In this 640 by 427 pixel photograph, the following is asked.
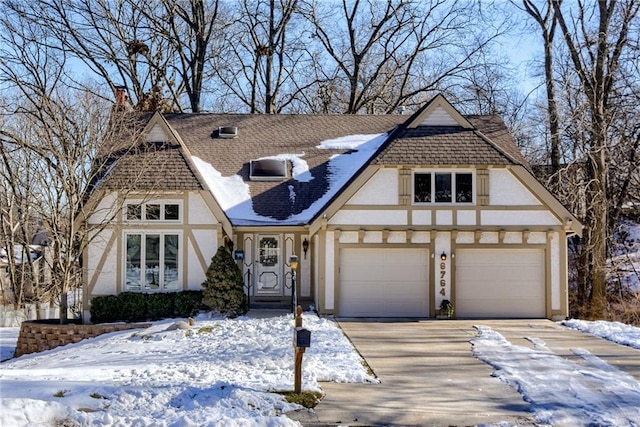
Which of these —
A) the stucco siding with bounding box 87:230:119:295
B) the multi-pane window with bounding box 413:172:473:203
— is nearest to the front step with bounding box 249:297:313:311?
the stucco siding with bounding box 87:230:119:295

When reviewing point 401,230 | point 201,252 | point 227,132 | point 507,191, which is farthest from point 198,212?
point 507,191

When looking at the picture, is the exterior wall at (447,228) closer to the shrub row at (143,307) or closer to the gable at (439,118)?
the gable at (439,118)

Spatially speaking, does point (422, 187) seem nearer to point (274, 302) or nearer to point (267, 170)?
point (267, 170)

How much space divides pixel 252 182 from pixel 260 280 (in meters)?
3.10

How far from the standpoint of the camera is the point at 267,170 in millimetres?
19688

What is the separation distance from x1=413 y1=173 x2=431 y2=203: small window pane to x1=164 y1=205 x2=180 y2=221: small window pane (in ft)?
21.8

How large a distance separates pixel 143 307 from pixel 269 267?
13.0 feet

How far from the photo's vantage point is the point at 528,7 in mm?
26016

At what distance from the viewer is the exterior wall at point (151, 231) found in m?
17.2

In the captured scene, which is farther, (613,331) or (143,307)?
(143,307)

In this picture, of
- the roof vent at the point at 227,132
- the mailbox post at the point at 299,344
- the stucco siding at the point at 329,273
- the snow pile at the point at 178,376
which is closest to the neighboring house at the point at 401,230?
the stucco siding at the point at 329,273

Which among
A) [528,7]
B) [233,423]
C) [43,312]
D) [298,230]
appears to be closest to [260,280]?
[298,230]

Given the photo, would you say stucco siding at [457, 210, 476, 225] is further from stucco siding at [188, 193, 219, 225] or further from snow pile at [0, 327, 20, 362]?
snow pile at [0, 327, 20, 362]

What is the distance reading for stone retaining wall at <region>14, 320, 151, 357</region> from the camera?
1575cm
